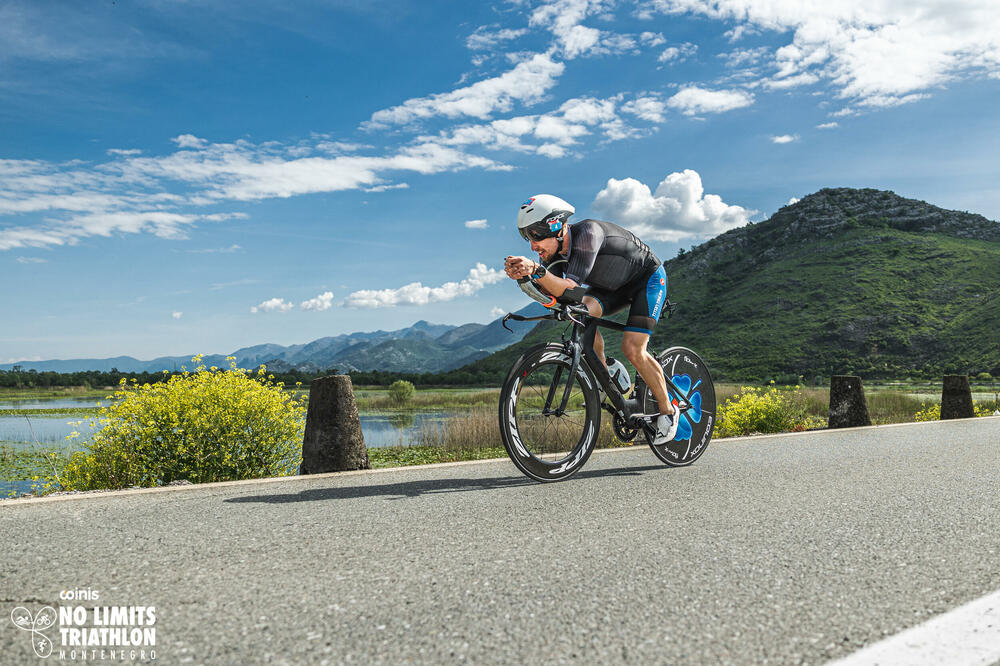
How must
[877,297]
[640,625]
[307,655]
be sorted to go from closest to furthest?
[307,655]
[640,625]
[877,297]

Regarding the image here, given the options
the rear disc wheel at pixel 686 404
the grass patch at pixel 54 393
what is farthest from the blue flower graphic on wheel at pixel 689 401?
the grass patch at pixel 54 393

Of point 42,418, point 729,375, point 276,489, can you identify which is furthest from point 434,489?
point 729,375

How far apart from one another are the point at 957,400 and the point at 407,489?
1396 cm

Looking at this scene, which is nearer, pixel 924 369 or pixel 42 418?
pixel 42 418

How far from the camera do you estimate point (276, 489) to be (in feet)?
17.8

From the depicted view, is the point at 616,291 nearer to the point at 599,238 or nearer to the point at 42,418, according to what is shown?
the point at 599,238

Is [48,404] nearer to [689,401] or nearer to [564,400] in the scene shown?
[689,401]

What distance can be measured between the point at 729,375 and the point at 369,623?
2850 inches

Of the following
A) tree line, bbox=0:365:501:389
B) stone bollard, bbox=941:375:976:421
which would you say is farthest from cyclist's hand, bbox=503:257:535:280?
tree line, bbox=0:365:501:389

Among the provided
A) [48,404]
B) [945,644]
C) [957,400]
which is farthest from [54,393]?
[945,644]

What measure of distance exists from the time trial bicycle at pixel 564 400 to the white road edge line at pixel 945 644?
3.01 meters

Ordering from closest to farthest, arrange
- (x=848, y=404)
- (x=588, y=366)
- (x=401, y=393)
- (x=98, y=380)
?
1. (x=588, y=366)
2. (x=848, y=404)
3. (x=401, y=393)
4. (x=98, y=380)

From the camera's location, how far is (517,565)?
317 cm

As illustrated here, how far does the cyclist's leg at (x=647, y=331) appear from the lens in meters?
5.89
